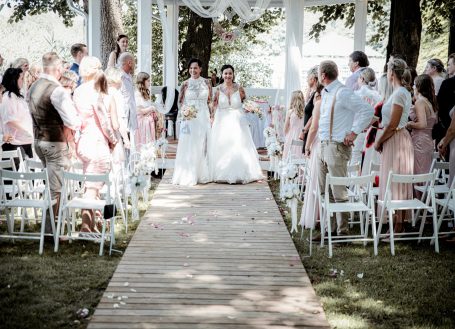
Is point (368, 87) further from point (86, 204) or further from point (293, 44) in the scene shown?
point (86, 204)

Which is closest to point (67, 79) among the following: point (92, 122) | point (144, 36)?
point (92, 122)

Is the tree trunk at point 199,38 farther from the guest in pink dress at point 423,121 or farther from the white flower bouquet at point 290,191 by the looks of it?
the white flower bouquet at point 290,191

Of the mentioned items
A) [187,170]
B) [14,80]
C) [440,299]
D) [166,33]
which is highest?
[166,33]

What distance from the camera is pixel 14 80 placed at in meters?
7.53

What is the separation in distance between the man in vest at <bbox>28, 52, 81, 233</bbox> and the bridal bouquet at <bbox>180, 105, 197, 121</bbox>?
3391mm

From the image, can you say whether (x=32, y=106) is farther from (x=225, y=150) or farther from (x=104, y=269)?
(x=225, y=150)

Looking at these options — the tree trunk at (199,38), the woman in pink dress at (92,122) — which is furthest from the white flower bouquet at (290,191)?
the tree trunk at (199,38)

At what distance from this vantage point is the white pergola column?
35.3 feet

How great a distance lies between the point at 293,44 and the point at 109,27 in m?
3.21

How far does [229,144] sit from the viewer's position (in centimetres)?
977

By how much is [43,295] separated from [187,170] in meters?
4.98

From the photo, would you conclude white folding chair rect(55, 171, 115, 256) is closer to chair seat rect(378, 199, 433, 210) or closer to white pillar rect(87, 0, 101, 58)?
chair seat rect(378, 199, 433, 210)

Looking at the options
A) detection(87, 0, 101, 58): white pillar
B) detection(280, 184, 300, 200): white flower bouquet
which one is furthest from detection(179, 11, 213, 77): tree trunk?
detection(280, 184, 300, 200): white flower bouquet

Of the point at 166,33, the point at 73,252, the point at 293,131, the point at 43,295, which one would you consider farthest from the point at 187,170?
the point at 43,295
